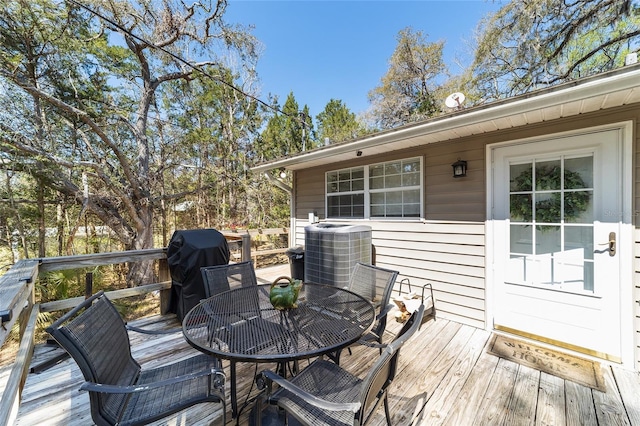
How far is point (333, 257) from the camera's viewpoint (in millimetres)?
3518

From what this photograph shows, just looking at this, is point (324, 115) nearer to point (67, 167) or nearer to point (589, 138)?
point (67, 167)

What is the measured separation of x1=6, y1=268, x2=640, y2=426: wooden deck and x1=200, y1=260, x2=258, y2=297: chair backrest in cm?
70

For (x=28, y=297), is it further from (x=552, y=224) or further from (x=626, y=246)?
(x=626, y=246)

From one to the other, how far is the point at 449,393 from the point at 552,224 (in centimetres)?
199

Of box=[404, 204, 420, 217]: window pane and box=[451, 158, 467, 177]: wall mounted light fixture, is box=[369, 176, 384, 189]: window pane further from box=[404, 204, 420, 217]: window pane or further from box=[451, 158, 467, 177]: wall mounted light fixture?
box=[451, 158, 467, 177]: wall mounted light fixture

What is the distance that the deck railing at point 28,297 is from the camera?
122 centimetres

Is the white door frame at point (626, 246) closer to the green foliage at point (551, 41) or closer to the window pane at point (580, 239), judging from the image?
the window pane at point (580, 239)

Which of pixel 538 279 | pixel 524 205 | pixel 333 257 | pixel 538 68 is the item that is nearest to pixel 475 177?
pixel 524 205

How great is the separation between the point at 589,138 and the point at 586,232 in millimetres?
887

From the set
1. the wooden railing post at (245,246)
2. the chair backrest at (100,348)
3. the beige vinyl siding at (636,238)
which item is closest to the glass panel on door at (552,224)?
the beige vinyl siding at (636,238)

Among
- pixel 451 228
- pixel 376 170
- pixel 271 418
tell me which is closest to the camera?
pixel 271 418

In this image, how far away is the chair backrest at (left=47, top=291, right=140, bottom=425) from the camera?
3.61 feet

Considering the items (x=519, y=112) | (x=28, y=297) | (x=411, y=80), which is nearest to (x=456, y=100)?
(x=519, y=112)

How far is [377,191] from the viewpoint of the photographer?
4.09 meters
